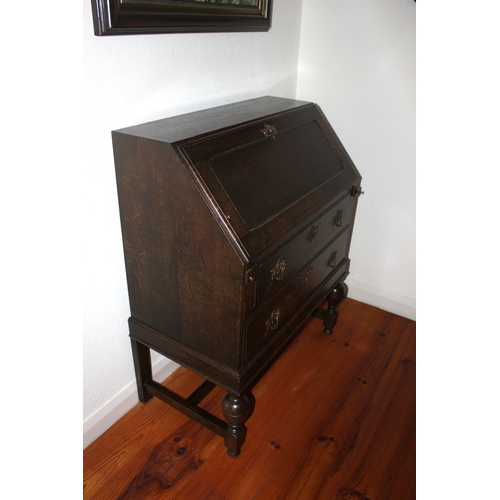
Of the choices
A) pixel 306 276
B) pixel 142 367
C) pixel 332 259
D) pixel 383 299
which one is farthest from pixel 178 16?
pixel 383 299

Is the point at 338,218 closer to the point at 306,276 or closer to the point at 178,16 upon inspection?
the point at 306,276

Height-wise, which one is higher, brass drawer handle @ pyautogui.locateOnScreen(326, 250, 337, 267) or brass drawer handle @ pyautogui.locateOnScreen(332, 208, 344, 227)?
brass drawer handle @ pyautogui.locateOnScreen(332, 208, 344, 227)

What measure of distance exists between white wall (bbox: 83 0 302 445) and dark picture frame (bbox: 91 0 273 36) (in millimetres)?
46

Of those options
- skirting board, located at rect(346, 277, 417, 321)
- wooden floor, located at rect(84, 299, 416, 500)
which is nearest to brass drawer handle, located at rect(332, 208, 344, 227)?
wooden floor, located at rect(84, 299, 416, 500)

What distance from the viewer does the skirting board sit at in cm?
222

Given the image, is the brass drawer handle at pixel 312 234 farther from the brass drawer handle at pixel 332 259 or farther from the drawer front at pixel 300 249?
the brass drawer handle at pixel 332 259

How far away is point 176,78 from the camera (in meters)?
1.35

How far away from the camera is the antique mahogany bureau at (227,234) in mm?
1093

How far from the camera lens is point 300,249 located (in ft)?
4.48

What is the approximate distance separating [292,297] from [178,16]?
94cm

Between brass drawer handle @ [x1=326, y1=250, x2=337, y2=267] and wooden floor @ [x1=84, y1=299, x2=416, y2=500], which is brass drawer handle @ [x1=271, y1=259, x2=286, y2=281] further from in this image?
wooden floor @ [x1=84, y1=299, x2=416, y2=500]

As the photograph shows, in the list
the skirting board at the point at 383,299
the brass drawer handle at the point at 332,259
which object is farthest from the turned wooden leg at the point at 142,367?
the skirting board at the point at 383,299
